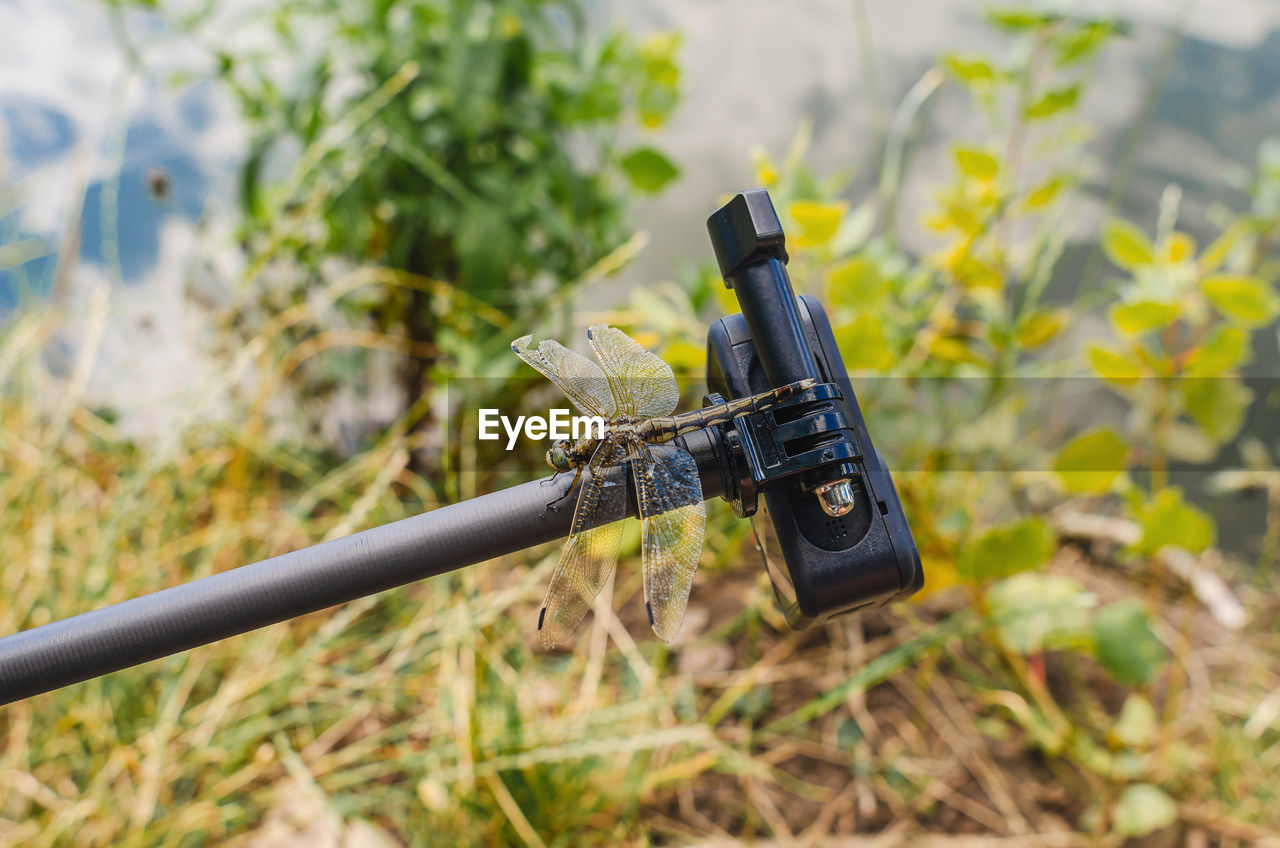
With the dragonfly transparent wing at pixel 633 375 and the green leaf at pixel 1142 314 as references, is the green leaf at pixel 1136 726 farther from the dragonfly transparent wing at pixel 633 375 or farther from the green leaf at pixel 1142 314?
the dragonfly transparent wing at pixel 633 375

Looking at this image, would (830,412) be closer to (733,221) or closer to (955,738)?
(733,221)

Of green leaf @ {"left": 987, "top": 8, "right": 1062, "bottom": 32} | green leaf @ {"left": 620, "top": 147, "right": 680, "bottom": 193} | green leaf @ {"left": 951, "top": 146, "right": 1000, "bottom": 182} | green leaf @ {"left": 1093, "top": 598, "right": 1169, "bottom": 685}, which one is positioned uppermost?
green leaf @ {"left": 620, "top": 147, "right": 680, "bottom": 193}

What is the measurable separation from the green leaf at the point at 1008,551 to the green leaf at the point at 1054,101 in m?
0.40

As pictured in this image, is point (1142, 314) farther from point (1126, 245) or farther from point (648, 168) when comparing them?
point (648, 168)

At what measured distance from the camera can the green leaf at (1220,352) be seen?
628 millimetres

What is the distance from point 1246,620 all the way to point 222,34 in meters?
1.58

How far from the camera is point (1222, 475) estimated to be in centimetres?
94

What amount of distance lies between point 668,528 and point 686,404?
1.08ft

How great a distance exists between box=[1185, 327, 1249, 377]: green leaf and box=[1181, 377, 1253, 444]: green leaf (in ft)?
0.12

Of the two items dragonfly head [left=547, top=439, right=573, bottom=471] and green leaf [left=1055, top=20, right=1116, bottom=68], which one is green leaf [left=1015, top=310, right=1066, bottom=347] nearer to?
green leaf [left=1055, top=20, right=1116, bottom=68]

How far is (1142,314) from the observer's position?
609 mm

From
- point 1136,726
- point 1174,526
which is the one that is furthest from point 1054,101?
point 1136,726

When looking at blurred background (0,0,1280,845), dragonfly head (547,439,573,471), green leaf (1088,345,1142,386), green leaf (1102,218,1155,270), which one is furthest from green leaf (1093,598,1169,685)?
dragonfly head (547,439,573,471)

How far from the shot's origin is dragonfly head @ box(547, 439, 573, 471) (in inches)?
10.5
